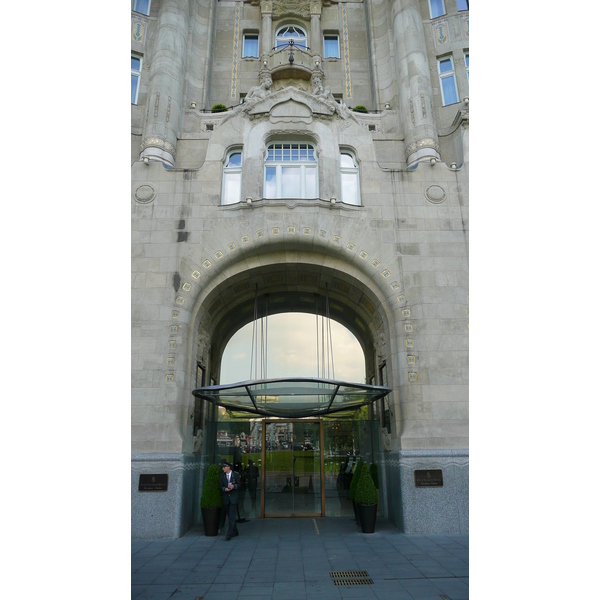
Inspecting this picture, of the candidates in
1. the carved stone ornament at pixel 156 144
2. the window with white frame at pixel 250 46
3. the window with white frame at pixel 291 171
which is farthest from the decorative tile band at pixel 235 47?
the window with white frame at pixel 291 171

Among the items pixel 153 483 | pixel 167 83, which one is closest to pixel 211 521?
pixel 153 483

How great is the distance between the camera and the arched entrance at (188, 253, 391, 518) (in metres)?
16.9

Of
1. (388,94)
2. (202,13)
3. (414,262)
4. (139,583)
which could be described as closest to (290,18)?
(202,13)

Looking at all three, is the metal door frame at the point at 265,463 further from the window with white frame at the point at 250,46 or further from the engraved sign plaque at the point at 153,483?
the window with white frame at the point at 250,46

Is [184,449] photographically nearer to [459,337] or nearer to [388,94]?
[459,337]

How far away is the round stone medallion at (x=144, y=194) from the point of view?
17.1 metres

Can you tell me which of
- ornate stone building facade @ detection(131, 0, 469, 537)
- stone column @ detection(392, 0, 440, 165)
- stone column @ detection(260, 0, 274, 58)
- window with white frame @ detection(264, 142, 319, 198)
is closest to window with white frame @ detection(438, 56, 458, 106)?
ornate stone building facade @ detection(131, 0, 469, 537)

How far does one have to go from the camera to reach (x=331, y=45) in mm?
25766

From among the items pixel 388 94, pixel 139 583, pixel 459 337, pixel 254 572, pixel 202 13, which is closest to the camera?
pixel 139 583

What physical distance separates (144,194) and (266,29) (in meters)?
14.2

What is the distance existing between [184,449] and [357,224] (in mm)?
10048

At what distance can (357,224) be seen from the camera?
1695cm

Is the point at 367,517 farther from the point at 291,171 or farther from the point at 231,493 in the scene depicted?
the point at 291,171

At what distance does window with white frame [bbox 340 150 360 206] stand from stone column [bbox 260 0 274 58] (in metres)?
9.11
